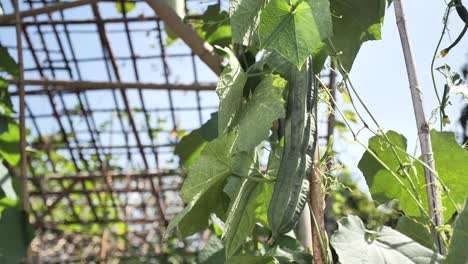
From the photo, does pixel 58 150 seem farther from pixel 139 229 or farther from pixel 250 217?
pixel 250 217

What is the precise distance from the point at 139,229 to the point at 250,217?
3.17 m

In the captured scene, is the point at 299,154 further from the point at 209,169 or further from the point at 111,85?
the point at 111,85

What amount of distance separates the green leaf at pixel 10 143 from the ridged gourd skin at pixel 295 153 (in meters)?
1.08

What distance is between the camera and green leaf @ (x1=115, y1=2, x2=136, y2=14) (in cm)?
257

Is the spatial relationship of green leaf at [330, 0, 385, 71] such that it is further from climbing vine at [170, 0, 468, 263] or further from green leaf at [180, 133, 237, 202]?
green leaf at [180, 133, 237, 202]

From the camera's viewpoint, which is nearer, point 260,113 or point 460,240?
point 460,240

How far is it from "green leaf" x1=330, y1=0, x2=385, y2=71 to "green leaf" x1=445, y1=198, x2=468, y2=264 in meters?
0.31

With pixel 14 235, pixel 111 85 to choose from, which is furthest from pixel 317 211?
pixel 111 85

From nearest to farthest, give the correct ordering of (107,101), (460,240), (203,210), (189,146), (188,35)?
(460,240), (203,210), (188,35), (189,146), (107,101)

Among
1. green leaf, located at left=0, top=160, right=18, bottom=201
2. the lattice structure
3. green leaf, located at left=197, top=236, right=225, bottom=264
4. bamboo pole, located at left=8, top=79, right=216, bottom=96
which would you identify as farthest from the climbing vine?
the lattice structure

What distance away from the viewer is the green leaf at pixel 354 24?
94cm

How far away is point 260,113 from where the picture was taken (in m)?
0.85

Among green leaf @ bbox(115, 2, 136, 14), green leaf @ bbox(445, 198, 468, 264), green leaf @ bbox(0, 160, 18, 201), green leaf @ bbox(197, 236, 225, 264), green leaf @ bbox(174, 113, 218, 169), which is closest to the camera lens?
green leaf @ bbox(445, 198, 468, 264)

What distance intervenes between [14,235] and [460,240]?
0.98 meters
